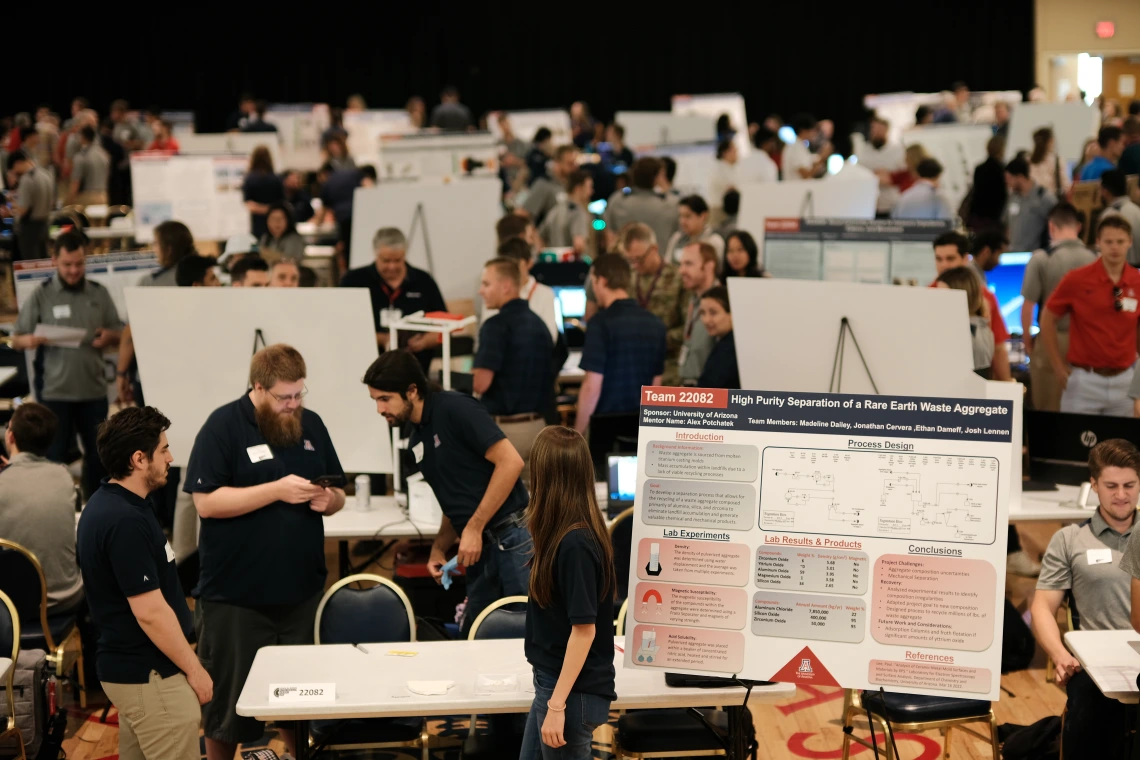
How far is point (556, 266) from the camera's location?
8.03m

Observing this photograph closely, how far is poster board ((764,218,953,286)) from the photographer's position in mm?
7051

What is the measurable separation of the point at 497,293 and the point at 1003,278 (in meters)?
3.59

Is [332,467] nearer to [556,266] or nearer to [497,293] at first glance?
[497,293]

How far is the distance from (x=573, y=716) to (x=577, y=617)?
0.32 metres

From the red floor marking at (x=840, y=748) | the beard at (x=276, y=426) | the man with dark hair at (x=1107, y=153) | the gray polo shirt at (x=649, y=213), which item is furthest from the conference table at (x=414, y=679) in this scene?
the man with dark hair at (x=1107, y=153)

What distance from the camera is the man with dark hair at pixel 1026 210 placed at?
8.79 meters

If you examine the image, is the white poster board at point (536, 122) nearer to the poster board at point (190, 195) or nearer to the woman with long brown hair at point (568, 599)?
the poster board at point (190, 195)

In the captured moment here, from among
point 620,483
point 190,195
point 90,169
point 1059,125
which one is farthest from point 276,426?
point 90,169

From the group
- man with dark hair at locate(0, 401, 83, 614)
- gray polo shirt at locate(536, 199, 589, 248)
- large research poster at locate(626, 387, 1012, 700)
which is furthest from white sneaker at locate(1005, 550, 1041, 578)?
gray polo shirt at locate(536, 199, 589, 248)

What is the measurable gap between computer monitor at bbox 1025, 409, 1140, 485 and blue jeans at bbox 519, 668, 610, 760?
282cm

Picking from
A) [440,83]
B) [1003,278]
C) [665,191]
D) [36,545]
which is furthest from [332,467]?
[440,83]

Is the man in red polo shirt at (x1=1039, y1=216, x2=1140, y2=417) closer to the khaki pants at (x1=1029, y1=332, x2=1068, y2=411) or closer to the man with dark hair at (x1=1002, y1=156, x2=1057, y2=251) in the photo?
the khaki pants at (x1=1029, y1=332, x2=1068, y2=411)

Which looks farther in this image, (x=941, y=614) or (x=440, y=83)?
(x=440, y=83)

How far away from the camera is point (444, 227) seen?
7.81m
